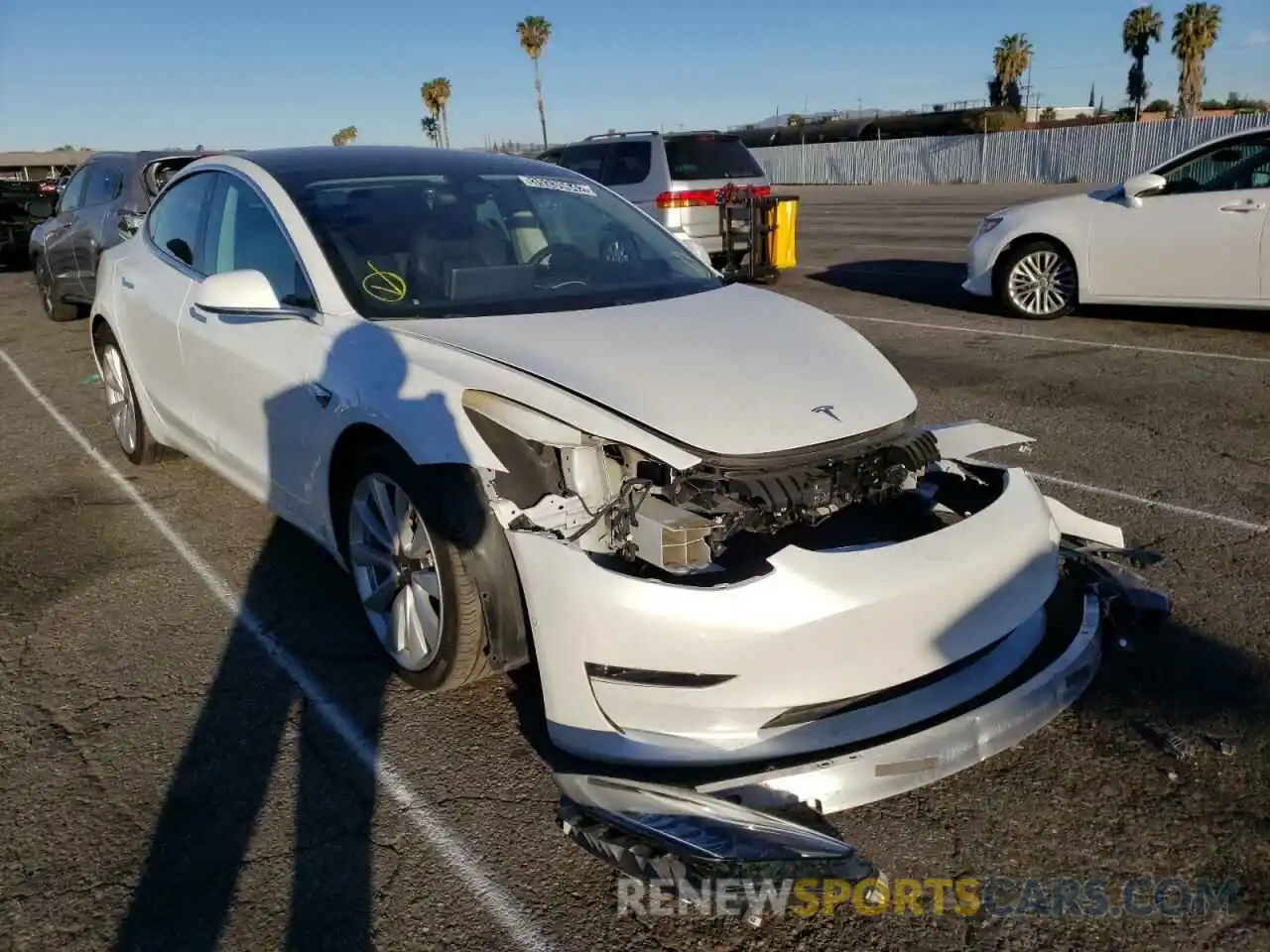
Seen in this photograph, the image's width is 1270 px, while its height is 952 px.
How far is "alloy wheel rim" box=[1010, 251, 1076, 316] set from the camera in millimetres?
9492

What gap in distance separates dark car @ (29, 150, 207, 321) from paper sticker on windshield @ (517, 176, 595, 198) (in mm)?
6199

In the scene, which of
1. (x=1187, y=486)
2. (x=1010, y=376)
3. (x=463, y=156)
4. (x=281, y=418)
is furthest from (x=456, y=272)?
(x=1010, y=376)

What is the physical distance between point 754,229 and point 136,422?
8355 mm

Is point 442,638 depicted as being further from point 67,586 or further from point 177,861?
point 67,586

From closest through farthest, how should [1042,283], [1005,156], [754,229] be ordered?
[1042,283]
[754,229]
[1005,156]

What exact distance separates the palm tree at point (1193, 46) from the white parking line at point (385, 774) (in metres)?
58.4

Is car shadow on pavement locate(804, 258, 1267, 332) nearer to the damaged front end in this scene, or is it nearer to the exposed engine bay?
the damaged front end

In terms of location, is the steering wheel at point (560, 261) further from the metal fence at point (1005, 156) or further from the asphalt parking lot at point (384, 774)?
the metal fence at point (1005, 156)

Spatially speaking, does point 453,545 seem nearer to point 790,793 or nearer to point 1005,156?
point 790,793

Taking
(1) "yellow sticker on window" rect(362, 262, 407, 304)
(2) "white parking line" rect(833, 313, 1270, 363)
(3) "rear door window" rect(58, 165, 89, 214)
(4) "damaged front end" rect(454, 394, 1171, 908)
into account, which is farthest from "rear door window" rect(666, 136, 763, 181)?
(4) "damaged front end" rect(454, 394, 1171, 908)

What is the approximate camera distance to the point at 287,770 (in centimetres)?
306

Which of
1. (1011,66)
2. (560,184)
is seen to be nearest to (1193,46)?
(1011,66)

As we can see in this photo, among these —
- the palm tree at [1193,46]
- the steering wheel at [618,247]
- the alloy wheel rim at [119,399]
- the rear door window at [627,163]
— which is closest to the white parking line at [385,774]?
the alloy wheel rim at [119,399]

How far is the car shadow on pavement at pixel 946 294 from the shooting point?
30.7ft
